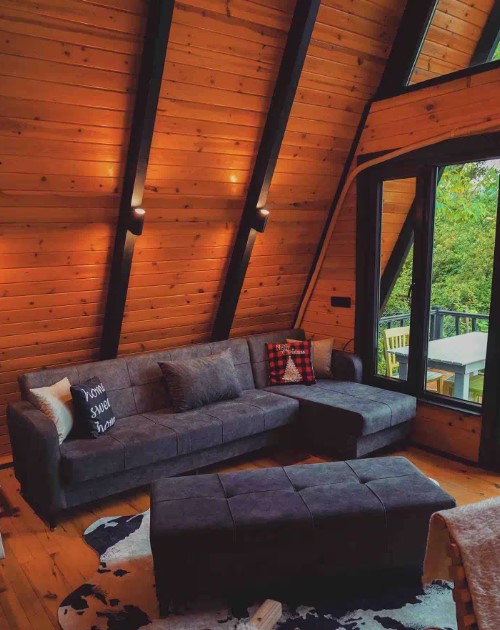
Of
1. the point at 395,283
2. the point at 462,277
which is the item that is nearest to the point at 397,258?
the point at 395,283

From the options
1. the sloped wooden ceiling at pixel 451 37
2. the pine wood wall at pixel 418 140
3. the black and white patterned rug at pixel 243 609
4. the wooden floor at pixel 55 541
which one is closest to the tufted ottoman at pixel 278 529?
the black and white patterned rug at pixel 243 609

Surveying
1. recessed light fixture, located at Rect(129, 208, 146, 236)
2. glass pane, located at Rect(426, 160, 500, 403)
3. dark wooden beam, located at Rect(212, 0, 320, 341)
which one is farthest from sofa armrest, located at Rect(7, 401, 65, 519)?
glass pane, located at Rect(426, 160, 500, 403)

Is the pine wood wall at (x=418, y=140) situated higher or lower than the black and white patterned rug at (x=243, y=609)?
higher

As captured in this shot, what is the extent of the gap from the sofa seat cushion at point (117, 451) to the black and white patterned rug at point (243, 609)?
1.93 ft

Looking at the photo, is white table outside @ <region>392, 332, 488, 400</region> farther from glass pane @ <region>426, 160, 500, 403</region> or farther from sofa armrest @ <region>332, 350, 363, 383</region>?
sofa armrest @ <region>332, 350, 363, 383</region>

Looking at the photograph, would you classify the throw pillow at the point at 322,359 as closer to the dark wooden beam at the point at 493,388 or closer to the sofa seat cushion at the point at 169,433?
the sofa seat cushion at the point at 169,433

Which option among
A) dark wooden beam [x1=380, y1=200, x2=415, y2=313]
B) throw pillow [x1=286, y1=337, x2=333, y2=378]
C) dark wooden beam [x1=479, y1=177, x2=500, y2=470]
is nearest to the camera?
dark wooden beam [x1=479, y1=177, x2=500, y2=470]

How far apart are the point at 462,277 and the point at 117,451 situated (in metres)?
2.58

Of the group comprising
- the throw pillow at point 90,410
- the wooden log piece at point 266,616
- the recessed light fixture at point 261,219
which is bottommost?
the wooden log piece at point 266,616

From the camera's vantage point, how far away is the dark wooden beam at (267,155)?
10.9 feet

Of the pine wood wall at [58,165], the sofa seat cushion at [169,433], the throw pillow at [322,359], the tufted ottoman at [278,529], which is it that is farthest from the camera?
the throw pillow at [322,359]

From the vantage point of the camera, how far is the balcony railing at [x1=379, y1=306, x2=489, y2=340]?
151 inches

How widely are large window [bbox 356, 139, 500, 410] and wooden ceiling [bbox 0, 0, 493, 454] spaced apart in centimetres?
52

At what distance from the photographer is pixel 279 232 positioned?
14.6ft
